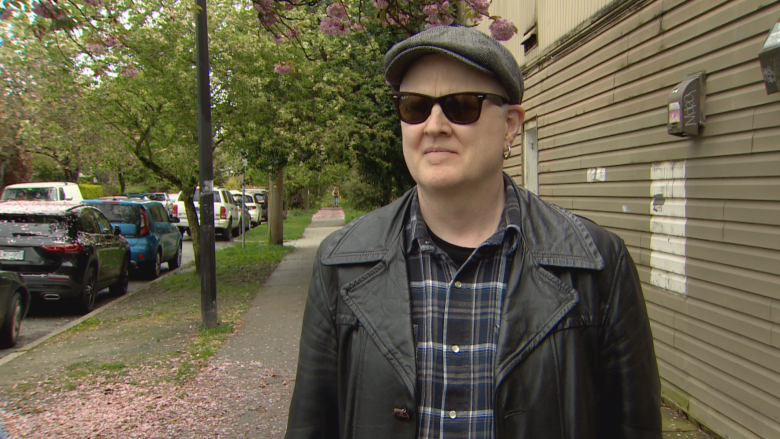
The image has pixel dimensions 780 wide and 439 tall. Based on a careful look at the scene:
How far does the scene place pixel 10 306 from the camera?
724 centimetres

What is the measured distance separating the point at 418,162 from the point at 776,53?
96.2 inches

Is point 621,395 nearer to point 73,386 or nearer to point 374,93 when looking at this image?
point 73,386

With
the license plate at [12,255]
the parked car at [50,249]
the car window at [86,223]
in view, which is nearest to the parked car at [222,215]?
the car window at [86,223]

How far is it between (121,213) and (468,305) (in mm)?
13042

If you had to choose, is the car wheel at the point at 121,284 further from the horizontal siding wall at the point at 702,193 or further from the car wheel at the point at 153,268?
the horizontal siding wall at the point at 702,193

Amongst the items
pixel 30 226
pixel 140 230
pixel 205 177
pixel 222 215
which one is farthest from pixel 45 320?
pixel 222 215

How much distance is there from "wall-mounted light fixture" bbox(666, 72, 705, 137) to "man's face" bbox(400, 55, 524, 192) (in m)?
3.12

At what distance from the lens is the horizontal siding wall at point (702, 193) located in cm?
363

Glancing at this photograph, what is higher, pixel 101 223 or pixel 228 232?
pixel 101 223

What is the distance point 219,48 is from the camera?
988 cm

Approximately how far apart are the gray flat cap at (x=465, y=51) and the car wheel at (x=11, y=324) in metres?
7.37

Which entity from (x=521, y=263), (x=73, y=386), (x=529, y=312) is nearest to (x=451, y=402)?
(x=529, y=312)

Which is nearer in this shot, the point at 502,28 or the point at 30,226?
the point at 502,28

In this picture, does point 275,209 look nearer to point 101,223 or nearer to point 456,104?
point 101,223
